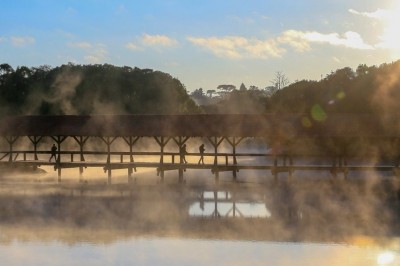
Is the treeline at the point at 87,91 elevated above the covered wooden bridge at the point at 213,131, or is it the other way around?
the treeline at the point at 87,91

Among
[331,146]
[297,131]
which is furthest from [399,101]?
[297,131]

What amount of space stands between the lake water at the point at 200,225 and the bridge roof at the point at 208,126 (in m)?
3.92

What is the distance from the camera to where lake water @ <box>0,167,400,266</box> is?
1482 centimetres

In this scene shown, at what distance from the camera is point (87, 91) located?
64938 mm

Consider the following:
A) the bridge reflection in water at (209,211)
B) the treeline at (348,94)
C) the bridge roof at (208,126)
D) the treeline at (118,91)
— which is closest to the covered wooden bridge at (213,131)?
the bridge roof at (208,126)

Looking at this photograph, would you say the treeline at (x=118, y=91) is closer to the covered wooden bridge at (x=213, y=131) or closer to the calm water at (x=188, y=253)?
the covered wooden bridge at (x=213, y=131)

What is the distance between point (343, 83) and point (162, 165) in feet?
85.1

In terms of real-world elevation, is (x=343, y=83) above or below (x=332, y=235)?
above

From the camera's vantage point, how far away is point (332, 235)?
17.3 meters

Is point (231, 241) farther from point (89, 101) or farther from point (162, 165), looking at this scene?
point (89, 101)

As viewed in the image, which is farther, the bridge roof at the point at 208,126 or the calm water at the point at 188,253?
the bridge roof at the point at 208,126

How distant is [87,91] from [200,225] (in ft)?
156

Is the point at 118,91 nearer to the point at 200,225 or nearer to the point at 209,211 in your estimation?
the point at 209,211

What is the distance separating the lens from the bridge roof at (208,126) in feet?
107
